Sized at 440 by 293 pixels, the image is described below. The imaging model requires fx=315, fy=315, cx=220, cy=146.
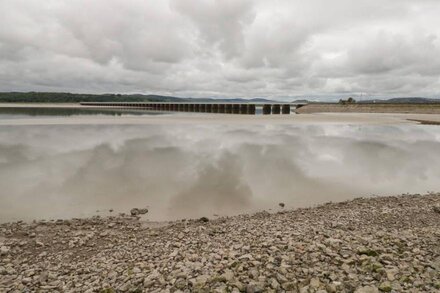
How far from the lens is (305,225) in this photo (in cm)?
884

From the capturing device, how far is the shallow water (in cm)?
1164

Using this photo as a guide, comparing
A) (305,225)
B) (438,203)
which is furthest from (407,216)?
(305,225)

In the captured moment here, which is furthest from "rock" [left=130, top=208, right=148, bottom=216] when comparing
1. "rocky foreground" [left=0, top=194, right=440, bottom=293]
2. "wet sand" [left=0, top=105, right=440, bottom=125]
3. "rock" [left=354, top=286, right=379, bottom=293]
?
"wet sand" [left=0, top=105, right=440, bottom=125]

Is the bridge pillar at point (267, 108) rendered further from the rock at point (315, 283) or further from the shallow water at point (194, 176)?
the rock at point (315, 283)

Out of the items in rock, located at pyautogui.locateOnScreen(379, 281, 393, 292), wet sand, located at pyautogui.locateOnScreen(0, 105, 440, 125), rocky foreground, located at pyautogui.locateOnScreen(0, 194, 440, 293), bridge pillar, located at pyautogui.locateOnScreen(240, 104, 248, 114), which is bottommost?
rocky foreground, located at pyautogui.locateOnScreen(0, 194, 440, 293)

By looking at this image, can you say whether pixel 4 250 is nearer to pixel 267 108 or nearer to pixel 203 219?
pixel 203 219

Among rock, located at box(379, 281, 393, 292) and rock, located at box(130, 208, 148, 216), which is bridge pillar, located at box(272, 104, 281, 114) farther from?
rock, located at box(379, 281, 393, 292)

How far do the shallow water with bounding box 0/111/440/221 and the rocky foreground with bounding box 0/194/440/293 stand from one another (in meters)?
1.74

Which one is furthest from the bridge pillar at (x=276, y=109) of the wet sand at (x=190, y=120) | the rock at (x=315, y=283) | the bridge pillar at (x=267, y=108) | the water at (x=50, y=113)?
the rock at (x=315, y=283)

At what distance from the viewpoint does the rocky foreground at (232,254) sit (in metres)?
5.62

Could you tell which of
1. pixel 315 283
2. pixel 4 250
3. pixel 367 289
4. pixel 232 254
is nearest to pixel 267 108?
pixel 232 254

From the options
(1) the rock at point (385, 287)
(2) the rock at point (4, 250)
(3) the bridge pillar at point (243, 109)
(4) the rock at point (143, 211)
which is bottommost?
(4) the rock at point (143, 211)

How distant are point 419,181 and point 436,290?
11.8 meters

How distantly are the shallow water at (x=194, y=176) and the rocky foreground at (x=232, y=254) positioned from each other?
174 centimetres
